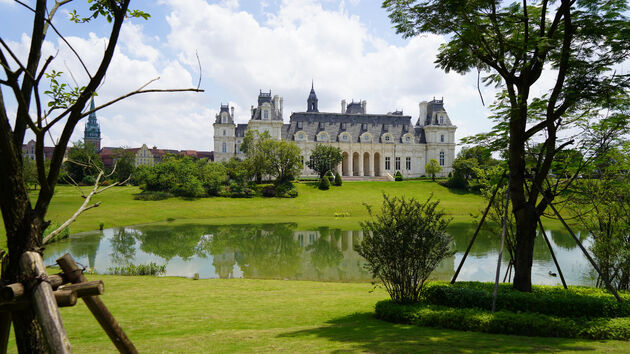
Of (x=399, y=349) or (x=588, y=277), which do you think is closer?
(x=399, y=349)

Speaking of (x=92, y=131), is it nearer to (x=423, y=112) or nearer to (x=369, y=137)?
(x=369, y=137)

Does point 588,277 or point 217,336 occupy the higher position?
point 217,336

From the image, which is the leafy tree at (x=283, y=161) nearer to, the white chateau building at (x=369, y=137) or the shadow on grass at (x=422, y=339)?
the white chateau building at (x=369, y=137)

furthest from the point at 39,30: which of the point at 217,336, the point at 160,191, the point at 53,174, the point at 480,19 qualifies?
the point at 160,191

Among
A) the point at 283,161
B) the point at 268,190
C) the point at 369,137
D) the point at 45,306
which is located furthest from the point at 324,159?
the point at 45,306

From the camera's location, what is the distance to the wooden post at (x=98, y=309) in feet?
11.9

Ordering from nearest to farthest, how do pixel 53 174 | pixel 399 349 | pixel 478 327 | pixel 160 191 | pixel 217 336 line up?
1. pixel 53 174
2. pixel 399 349
3. pixel 217 336
4. pixel 478 327
5. pixel 160 191

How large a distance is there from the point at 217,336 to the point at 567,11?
9.08 meters

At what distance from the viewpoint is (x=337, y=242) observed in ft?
70.0

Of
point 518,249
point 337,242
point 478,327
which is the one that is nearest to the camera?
point 478,327

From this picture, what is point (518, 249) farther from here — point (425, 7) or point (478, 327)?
point (425, 7)

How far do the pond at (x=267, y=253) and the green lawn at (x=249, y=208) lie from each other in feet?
14.6

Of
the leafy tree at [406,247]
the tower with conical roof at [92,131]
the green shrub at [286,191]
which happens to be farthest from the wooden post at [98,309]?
the tower with conical roof at [92,131]

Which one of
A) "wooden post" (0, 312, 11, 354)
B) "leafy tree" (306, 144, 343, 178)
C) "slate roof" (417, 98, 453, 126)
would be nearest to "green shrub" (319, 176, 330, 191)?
"leafy tree" (306, 144, 343, 178)
